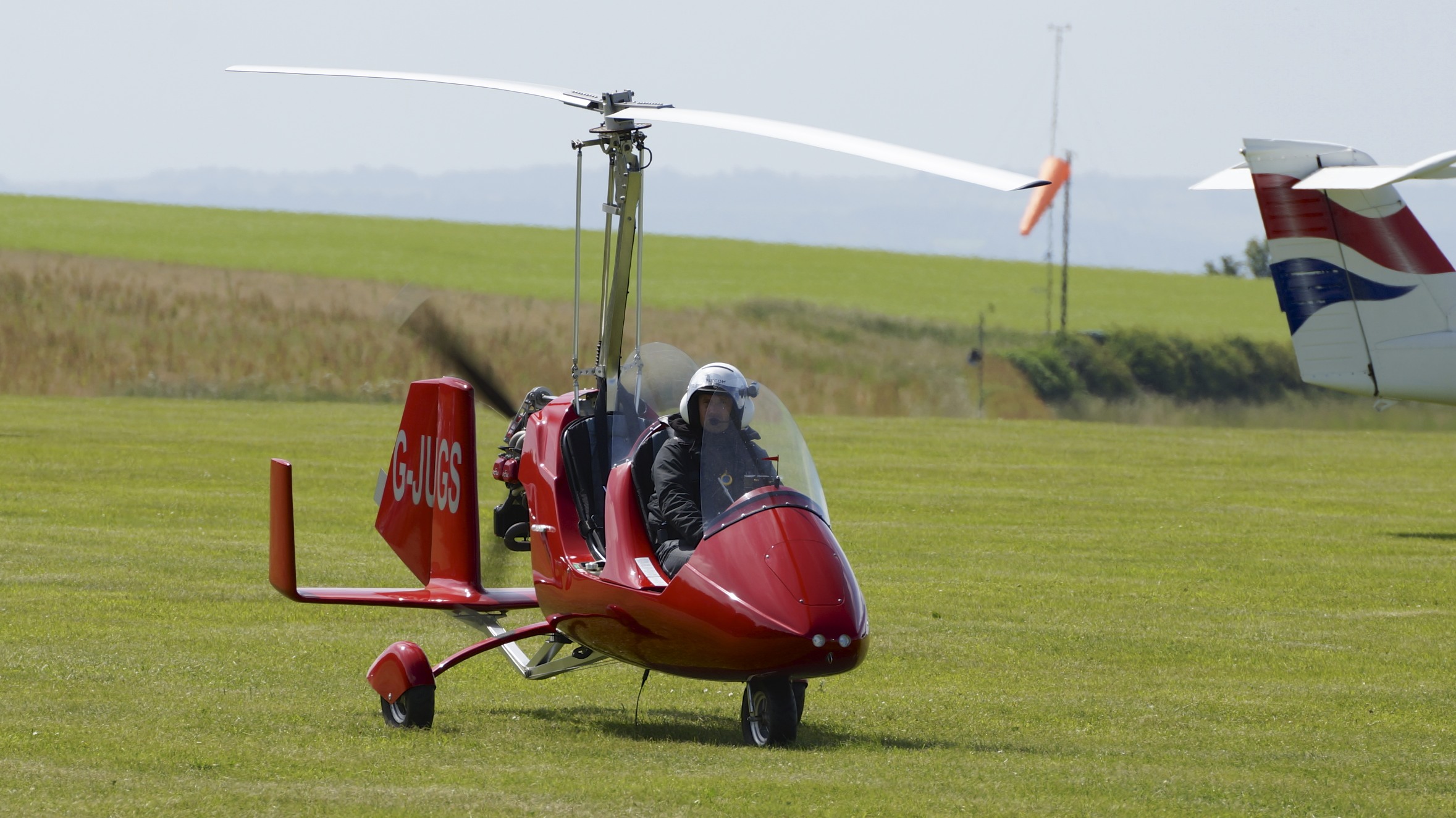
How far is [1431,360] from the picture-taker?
798 inches

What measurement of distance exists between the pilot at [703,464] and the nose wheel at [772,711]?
73cm

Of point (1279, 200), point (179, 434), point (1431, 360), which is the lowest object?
point (179, 434)

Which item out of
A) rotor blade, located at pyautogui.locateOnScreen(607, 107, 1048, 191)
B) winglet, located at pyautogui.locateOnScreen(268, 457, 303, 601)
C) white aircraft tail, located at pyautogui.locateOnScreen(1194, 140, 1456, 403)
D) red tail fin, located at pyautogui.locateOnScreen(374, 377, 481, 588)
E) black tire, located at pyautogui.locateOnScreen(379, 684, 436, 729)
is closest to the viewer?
rotor blade, located at pyautogui.locateOnScreen(607, 107, 1048, 191)

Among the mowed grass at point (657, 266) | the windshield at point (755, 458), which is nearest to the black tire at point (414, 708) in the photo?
the windshield at point (755, 458)

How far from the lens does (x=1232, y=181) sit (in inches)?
814

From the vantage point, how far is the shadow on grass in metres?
8.39

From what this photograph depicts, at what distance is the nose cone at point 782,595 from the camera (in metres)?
7.39

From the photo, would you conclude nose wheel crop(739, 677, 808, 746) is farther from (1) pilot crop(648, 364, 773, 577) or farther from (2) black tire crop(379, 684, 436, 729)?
(2) black tire crop(379, 684, 436, 729)

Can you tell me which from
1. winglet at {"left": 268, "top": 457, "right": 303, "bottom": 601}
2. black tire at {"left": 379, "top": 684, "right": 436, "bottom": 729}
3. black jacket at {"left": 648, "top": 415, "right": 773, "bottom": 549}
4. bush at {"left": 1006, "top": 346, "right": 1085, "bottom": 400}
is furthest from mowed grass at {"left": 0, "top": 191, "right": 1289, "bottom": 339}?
black jacket at {"left": 648, "top": 415, "right": 773, "bottom": 549}

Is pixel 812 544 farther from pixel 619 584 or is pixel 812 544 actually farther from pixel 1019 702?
pixel 1019 702

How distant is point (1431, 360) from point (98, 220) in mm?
60992

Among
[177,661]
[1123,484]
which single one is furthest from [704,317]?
[177,661]

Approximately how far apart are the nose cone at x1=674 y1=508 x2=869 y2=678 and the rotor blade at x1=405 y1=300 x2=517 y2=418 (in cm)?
216

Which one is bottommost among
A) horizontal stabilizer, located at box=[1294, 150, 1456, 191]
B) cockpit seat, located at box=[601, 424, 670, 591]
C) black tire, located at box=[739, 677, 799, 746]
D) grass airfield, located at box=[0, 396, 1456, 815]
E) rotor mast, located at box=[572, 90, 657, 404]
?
grass airfield, located at box=[0, 396, 1456, 815]
